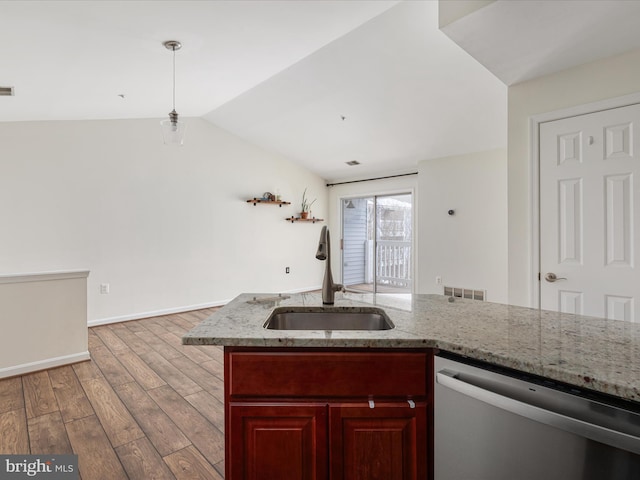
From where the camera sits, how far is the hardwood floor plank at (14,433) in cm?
189

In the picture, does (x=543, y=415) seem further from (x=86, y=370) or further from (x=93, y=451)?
(x=86, y=370)

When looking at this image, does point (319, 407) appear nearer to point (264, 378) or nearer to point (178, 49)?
point (264, 378)

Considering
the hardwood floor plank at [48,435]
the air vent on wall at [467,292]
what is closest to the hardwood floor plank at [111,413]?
the hardwood floor plank at [48,435]

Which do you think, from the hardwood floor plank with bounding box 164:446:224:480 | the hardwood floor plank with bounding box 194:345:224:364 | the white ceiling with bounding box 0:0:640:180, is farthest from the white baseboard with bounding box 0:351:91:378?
the white ceiling with bounding box 0:0:640:180

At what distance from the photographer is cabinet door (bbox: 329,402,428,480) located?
1065mm

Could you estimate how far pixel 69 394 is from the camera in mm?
2564

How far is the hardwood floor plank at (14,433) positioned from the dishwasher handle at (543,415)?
7.53ft

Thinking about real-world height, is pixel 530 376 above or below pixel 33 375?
above

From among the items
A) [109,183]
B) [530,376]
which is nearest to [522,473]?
[530,376]

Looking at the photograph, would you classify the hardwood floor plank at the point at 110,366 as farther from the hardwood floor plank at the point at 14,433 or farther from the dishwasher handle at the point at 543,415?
the dishwasher handle at the point at 543,415

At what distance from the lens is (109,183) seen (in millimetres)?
4441

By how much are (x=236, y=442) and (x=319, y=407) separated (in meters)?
0.29

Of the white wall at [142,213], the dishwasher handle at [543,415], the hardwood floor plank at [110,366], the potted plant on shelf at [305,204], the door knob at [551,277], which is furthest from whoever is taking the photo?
the potted plant on shelf at [305,204]
